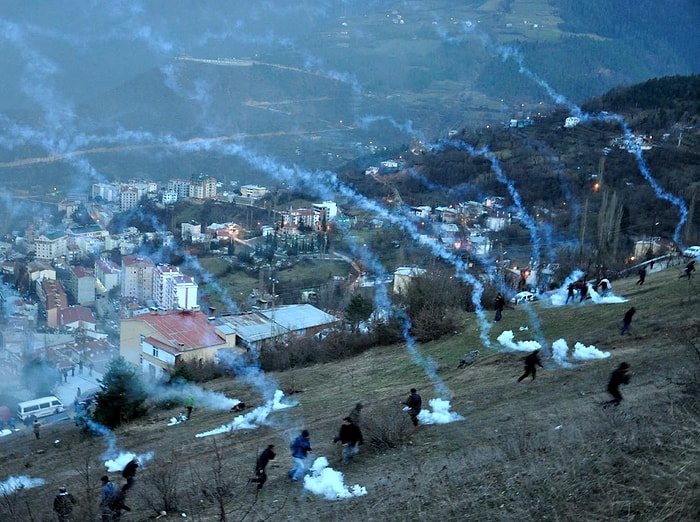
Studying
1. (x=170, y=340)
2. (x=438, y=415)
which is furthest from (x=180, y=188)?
(x=438, y=415)

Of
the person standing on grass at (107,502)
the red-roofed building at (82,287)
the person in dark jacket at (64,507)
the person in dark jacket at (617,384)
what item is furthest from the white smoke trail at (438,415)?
the red-roofed building at (82,287)

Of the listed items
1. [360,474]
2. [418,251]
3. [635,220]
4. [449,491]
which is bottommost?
[418,251]

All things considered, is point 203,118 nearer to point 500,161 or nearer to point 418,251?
point 500,161

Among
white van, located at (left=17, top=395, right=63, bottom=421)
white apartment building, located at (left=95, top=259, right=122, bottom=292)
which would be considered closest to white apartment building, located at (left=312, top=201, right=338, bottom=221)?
white apartment building, located at (left=95, top=259, right=122, bottom=292)

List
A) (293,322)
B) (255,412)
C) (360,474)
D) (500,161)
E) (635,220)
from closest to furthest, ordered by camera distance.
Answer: (360,474)
(255,412)
(293,322)
(635,220)
(500,161)

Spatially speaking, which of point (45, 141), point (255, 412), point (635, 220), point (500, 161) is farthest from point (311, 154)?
point (255, 412)
